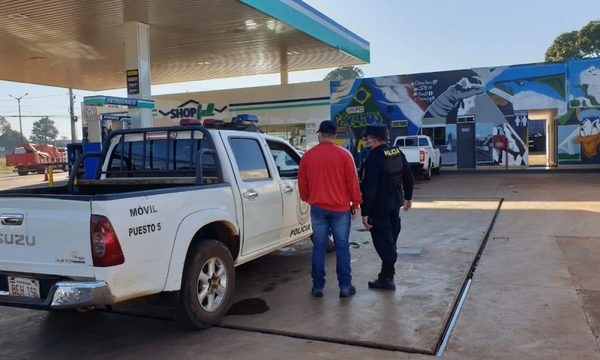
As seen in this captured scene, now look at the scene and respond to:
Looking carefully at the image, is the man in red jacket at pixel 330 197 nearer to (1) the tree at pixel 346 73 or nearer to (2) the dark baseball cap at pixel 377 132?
(2) the dark baseball cap at pixel 377 132

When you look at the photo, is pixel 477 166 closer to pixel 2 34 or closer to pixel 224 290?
pixel 2 34

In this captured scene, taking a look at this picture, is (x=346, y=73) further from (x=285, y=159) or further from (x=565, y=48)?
(x=285, y=159)

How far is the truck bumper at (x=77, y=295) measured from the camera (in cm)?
380

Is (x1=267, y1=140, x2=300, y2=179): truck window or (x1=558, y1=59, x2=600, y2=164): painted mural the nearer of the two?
(x1=267, y1=140, x2=300, y2=179): truck window

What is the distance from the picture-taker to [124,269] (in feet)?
12.9

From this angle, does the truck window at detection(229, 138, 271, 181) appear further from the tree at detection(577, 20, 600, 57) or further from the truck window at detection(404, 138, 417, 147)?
the tree at detection(577, 20, 600, 57)

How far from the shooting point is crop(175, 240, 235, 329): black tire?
4539 mm

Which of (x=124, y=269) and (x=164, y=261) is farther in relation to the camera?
(x=164, y=261)

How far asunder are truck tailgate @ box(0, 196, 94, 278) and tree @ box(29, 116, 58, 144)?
491 feet

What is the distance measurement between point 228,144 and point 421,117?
22.1 metres

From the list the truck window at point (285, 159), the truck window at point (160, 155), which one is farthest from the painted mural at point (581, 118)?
the truck window at point (160, 155)

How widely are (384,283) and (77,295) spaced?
326 centimetres

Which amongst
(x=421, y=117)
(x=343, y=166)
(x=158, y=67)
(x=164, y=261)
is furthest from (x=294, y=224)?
(x=421, y=117)

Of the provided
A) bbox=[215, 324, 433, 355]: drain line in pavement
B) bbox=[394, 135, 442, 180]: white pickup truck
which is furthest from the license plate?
bbox=[394, 135, 442, 180]: white pickup truck
